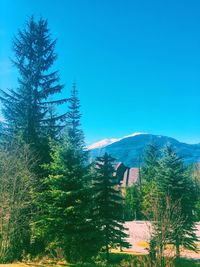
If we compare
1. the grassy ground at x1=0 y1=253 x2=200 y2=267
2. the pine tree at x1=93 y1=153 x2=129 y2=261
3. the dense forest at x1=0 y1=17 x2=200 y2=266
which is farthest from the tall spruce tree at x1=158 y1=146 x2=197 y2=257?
the pine tree at x1=93 y1=153 x2=129 y2=261

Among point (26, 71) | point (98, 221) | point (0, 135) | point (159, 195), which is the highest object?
point (26, 71)

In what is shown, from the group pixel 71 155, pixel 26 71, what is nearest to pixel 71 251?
pixel 71 155

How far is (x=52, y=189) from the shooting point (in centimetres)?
2030

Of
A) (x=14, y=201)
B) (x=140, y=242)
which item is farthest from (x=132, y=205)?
(x=14, y=201)

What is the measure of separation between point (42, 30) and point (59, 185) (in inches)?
546

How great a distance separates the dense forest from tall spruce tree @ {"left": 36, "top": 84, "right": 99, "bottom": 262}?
0.20 feet

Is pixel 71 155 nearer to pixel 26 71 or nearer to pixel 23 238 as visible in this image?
pixel 23 238

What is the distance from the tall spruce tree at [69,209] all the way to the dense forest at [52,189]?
6cm

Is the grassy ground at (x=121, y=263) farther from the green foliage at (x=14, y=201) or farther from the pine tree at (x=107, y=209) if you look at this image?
the green foliage at (x=14, y=201)

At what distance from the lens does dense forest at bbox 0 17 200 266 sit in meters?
19.4

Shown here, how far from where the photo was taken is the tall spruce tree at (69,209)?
1917 cm

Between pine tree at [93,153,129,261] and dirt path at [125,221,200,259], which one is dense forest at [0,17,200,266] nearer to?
pine tree at [93,153,129,261]

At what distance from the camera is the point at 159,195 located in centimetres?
2775

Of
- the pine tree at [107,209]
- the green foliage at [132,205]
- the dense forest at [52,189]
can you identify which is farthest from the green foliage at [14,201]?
the green foliage at [132,205]
